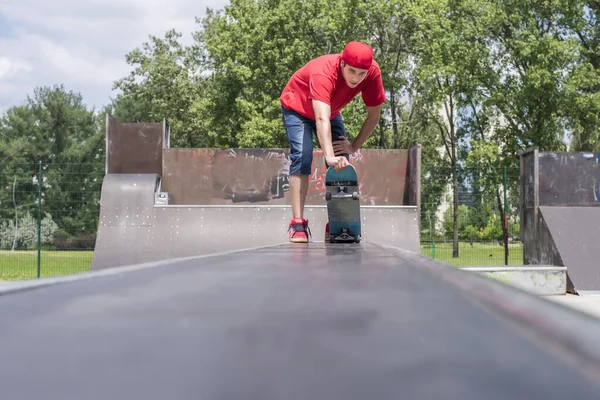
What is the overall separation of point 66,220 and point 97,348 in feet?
42.4

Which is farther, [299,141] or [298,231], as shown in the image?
[299,141]

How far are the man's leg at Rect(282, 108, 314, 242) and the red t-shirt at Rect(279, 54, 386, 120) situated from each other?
10 cm

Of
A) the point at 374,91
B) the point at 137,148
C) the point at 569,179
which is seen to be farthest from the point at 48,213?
the point at 569,179

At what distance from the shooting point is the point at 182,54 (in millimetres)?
33281

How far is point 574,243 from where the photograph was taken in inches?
326

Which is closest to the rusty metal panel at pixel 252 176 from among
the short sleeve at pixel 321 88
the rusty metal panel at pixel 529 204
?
the rusty metal panel at pixel 529 204

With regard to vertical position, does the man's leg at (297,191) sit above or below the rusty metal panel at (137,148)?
below

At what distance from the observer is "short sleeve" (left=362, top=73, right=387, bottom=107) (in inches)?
172

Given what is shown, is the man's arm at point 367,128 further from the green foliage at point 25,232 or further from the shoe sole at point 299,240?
the green foliage at point 25,232

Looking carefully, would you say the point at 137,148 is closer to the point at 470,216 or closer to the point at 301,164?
the point at 301,164

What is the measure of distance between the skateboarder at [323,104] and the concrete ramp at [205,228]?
12.3ft

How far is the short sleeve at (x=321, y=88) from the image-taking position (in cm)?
399

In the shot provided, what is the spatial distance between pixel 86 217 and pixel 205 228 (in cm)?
570

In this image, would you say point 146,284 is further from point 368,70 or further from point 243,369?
point 368,70
